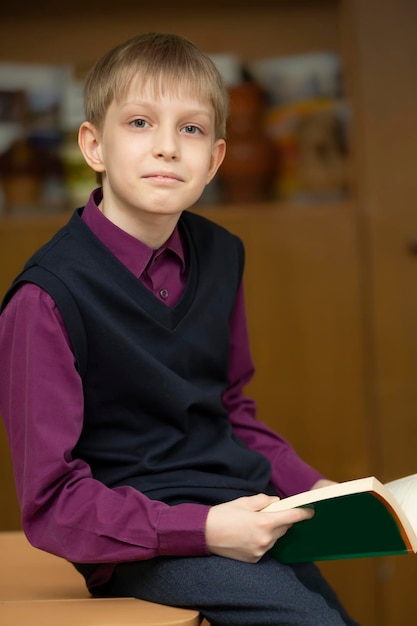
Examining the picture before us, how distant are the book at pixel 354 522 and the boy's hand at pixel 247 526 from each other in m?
0.01

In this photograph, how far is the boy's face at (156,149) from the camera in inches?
44.5

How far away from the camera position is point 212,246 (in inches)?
51.3

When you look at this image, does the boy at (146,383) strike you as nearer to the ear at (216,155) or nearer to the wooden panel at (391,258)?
the ear at (216,155)

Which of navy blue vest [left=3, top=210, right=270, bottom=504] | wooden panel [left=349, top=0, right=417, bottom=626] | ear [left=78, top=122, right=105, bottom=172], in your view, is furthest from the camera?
wooden panel [left=349, top=0, right=417, bottom=626]

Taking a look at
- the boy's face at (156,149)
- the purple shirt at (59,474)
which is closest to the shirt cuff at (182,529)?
the purple shirt at (59,474)

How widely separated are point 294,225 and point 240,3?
0.53 metres

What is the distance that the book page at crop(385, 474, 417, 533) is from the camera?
1.01m

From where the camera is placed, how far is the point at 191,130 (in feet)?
3.84

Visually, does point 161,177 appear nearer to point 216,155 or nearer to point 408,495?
point 216,155

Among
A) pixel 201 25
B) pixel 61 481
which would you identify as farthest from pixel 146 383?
pixel 201 25

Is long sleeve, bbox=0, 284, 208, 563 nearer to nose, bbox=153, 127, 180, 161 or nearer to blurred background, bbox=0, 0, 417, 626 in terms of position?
nose, bbox=153, 127, 180, 161

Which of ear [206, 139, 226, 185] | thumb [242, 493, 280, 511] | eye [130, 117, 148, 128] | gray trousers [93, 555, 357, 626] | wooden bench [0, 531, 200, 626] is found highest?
eye [130, 117, 148, 128]

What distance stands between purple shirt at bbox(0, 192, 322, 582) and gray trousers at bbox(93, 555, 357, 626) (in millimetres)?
30

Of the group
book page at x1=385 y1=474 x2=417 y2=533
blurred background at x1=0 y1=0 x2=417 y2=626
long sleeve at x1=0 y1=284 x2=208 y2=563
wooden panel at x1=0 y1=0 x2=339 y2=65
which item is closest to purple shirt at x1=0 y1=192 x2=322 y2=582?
long sleeve at x1=0 y1=284 x2=208 y2=563
